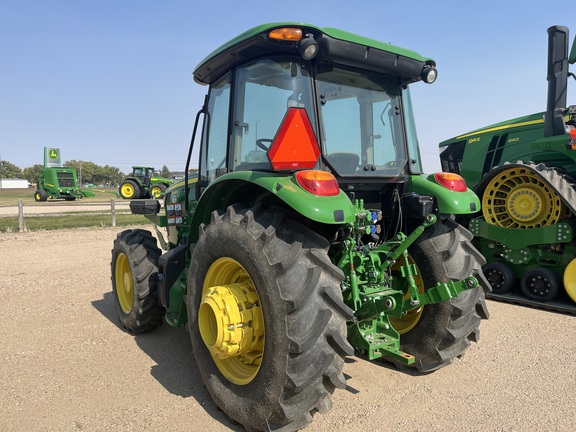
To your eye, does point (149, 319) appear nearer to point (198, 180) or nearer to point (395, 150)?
point (198, 180)

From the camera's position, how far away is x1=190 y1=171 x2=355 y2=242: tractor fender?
243 centimetres

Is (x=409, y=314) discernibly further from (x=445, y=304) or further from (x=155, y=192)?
(x=155, y=192)

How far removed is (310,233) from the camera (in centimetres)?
267

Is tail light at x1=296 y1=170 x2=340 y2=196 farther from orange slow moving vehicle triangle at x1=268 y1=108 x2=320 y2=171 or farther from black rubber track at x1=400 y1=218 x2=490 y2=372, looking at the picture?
black rubber track at x1=400 y1=218 x2=490 y2=372

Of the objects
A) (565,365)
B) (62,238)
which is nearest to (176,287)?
(565,365)

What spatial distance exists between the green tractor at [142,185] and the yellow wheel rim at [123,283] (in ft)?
77.4

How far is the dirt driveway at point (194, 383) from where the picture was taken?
9.21 ft

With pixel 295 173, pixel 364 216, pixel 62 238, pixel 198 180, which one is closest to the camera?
pixel 295 173

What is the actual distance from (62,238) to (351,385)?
10341 millimetres

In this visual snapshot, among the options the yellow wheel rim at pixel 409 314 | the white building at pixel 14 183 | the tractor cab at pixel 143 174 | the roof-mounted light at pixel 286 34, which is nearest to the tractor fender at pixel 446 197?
the yellow wheel rim at pixel 409 314

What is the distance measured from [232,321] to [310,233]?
0.72 metres

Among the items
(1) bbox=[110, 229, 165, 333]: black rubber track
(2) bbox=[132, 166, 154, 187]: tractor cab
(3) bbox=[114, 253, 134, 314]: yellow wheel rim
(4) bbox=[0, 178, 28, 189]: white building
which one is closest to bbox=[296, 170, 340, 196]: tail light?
(1) bbox=[110, 229, 165, 333]: black rubber track

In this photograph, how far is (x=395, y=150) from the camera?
3521 millimetres

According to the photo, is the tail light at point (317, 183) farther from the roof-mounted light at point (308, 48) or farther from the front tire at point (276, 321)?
the roof-mounted light at point (308, 48)
